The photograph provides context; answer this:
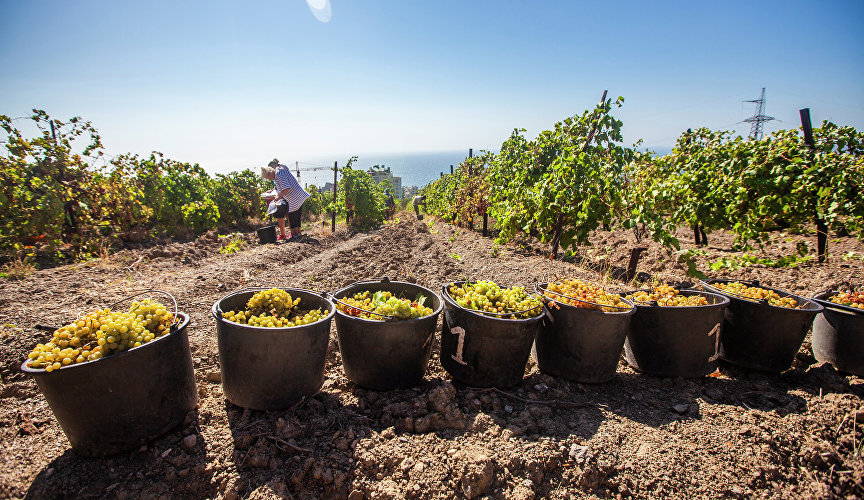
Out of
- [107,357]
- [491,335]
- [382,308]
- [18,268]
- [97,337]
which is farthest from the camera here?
[18,268]

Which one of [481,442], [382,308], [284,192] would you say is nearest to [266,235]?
[284,192]

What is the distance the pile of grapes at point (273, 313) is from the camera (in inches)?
98.8

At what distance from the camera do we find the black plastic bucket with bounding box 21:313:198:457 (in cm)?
203

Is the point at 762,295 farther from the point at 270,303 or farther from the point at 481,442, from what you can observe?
the point at 270,303

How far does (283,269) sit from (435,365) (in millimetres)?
5138

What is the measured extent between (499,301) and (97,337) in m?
2.74

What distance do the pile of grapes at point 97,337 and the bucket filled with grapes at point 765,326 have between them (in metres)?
4.72

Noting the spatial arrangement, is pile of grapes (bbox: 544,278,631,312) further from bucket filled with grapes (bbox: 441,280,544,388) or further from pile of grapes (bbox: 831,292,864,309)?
pile of grapes (bbox: 831,292,864,309)

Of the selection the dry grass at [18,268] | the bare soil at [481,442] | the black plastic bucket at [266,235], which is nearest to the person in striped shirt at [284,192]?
the black plastic bucket at [266,235]

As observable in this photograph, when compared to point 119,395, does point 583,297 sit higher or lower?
higher

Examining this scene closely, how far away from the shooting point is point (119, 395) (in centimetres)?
213

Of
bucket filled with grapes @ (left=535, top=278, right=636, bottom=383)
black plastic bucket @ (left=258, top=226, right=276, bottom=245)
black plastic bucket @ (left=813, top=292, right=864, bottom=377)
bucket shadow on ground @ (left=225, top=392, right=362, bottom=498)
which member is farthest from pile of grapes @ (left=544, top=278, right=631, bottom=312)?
black plastic bucket @ (left=258, top=226, right=276, bottom=245)

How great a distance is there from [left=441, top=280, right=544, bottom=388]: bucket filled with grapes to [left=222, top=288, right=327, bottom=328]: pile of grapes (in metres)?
1.10

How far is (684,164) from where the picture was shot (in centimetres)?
745
